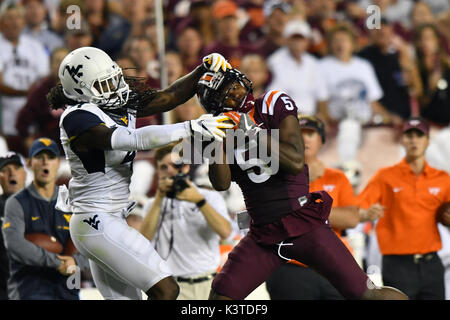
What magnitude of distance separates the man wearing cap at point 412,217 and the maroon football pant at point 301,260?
1.51 meters

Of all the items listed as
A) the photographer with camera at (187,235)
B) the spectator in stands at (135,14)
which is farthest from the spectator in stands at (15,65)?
the photographer with camera at (187,235)

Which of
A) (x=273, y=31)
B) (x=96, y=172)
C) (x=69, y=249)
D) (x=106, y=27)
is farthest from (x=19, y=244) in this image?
(x=273, y=31)

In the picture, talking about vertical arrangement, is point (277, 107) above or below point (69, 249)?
above

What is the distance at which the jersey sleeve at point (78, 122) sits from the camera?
175 inches

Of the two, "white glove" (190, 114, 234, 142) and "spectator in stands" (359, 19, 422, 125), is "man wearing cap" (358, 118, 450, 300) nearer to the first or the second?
"white glove" (190, 114, 234, 142)

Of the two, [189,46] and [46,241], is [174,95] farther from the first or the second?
[189,46]

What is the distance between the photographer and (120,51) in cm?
932

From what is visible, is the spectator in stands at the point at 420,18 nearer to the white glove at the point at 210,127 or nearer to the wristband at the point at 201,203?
the wristband at the point at 201,203

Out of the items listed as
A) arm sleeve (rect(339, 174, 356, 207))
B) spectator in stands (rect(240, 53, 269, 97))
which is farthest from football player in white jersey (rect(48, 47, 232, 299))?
spectator in stands (rect(240, 53, 269, 97))

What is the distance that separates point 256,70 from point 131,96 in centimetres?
374

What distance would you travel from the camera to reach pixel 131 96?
498 cm

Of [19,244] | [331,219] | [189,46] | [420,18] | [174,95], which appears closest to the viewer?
[174,95]

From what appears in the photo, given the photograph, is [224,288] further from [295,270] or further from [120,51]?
[120,51]

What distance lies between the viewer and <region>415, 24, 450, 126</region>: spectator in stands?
8742mm
